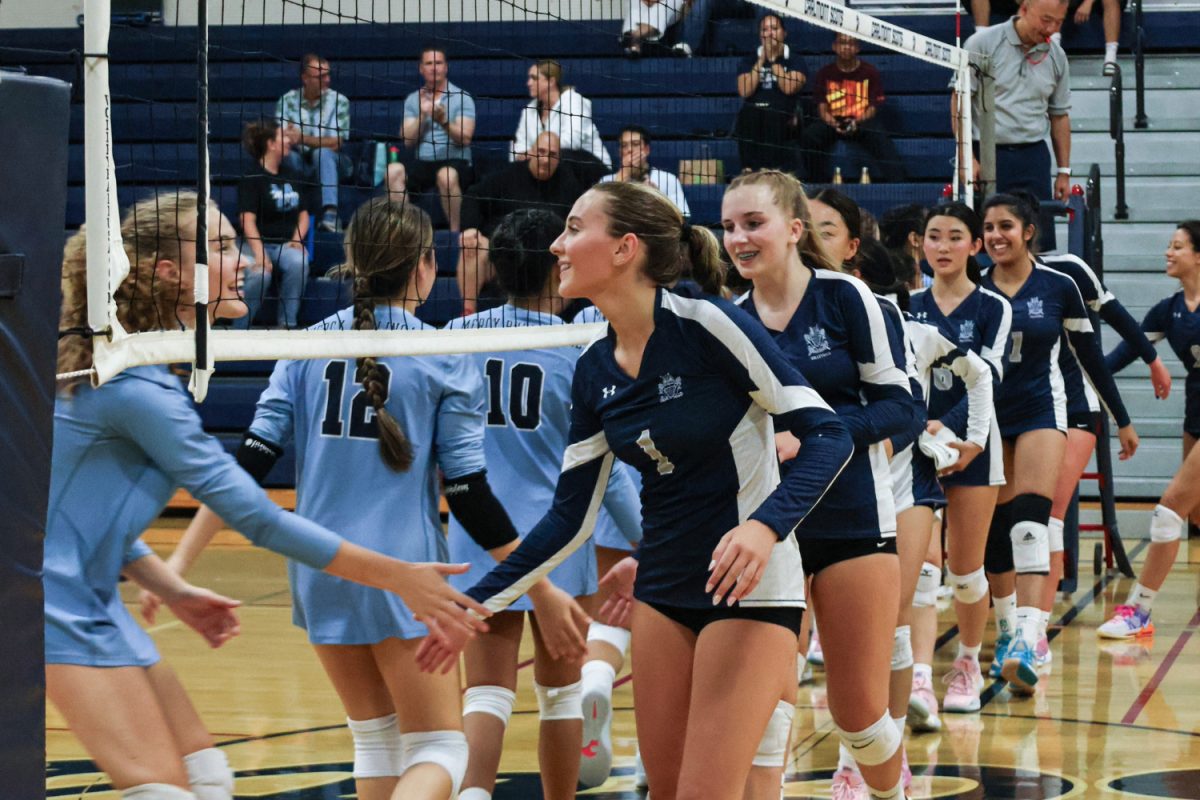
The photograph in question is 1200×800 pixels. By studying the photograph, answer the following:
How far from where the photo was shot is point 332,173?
38.4 feet

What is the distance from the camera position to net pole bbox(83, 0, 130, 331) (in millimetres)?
3455

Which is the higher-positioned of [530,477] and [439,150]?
[439,150]

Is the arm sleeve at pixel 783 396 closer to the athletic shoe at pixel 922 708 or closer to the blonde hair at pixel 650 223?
the blonde hair at pixel 650 223

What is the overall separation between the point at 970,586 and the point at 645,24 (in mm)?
7729

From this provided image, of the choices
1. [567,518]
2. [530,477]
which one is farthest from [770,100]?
[567,518]

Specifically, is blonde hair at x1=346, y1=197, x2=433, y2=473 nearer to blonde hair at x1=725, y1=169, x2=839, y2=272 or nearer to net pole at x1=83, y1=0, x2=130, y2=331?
net pole at x1=83, y1=0, x2=130, y2=331

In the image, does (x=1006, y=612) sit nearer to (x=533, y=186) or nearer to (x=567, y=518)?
(x=533, y=186)

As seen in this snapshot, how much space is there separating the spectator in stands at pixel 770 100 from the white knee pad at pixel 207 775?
769cm

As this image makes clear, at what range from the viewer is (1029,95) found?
10156 mm

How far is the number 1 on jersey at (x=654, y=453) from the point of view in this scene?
344cm

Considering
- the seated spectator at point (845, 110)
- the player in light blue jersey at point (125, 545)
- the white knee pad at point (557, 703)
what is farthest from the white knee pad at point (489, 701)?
the seated spectator at point (845, 110)

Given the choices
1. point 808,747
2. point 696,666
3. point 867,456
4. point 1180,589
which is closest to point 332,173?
point 1180,589

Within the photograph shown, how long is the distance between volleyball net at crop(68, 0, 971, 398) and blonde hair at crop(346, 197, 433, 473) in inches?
135

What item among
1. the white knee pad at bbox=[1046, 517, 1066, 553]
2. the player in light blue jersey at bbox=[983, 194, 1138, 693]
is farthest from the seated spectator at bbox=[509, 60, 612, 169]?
the white knee pad at bbox=[1046, 517, 1066, 553]
